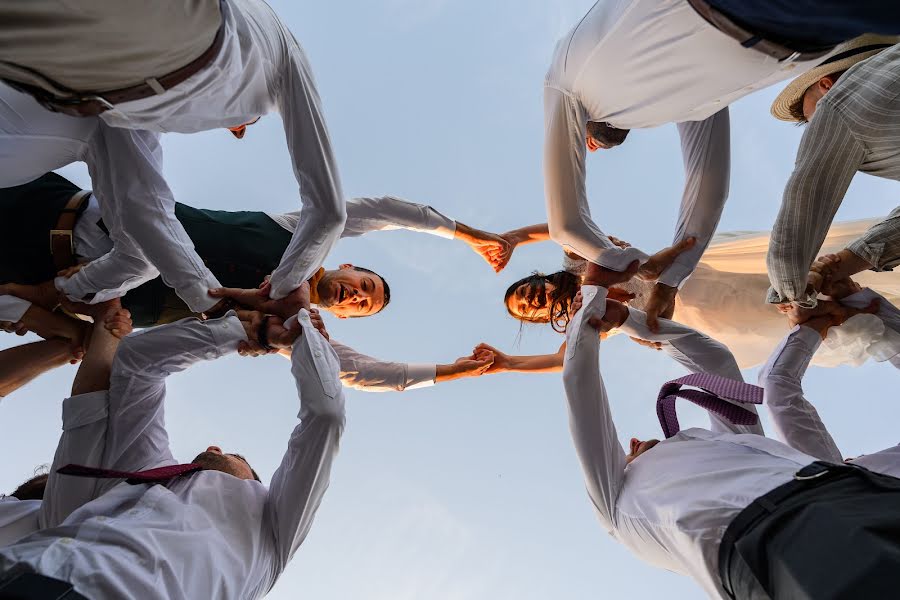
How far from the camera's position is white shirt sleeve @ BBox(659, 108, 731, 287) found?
10.2ft

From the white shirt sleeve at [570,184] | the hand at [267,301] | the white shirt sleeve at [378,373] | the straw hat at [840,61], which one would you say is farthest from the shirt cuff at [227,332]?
the straw hat at [840,61]

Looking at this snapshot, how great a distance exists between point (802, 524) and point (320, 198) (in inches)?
88.1

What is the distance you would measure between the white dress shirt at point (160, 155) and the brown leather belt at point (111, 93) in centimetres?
23

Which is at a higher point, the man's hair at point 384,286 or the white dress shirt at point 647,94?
the white dress shirt at point 647,94

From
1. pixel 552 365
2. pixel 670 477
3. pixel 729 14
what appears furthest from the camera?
pixel 552 365

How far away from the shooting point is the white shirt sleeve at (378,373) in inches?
168

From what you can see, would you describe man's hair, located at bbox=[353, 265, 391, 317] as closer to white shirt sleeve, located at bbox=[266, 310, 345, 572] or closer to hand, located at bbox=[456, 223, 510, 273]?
hand, located at bbox=[456, 223, 510, 273]

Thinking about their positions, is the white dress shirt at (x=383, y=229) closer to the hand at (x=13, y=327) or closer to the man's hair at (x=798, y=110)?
the hand at (x=13, y=327)

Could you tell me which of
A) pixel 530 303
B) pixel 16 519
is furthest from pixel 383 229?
pixel 16 519

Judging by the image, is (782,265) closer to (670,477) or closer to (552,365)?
(670,477)

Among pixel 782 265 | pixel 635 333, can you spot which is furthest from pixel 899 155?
pixel 635 333

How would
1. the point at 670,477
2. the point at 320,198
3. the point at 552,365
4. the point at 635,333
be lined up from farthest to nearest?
the point at 552,365 < the point at 635,333 < the point at 320,198 < the point at 670,477

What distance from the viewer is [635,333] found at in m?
3.06

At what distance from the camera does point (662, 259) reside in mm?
3082
